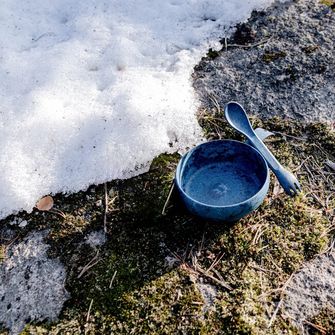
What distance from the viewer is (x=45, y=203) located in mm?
2580

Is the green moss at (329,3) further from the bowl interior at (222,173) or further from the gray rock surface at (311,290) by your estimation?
the gray rock surface at (311,290)

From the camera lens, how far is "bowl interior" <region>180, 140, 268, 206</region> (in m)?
2.47

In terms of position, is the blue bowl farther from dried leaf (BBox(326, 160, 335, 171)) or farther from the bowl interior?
dried leaf (BBox(326, 160, 335, 171))

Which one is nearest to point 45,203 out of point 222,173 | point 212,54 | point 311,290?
point 222,173

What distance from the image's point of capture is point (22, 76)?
10.3 ft

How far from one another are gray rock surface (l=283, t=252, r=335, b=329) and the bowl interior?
49cm

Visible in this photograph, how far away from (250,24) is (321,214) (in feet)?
5.84

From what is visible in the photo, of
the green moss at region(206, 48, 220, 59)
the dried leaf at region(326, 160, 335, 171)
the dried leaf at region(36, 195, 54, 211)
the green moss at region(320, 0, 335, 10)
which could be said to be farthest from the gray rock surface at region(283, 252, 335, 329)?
the green moss at region(320, 0, 335, 10)

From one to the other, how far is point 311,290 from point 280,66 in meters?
1.68

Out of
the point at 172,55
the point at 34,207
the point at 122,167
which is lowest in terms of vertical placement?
the point at 34,207

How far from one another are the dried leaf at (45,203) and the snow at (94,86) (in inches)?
1.4

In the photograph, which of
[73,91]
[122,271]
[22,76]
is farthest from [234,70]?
[122,271]

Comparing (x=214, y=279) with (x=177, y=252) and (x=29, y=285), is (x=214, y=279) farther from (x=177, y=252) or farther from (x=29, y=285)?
(x=29, y=285)

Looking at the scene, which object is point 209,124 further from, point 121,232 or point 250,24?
point 250,24
